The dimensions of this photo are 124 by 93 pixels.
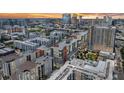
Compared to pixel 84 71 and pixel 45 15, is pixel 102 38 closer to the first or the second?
pixel 84 71

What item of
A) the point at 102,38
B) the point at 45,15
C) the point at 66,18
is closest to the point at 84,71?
the point at 102,38

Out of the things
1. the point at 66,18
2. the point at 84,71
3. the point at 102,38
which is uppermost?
the point at 66,18

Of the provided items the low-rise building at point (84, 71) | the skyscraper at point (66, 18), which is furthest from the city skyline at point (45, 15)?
the low-rise building at point (84, 71)

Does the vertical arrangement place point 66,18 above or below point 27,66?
above

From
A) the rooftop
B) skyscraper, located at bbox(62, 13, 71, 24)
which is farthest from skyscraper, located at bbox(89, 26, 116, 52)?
the rooftop

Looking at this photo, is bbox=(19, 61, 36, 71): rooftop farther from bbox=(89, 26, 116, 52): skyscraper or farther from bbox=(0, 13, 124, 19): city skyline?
bbox=(89, 26, 116, 52): skyscraper

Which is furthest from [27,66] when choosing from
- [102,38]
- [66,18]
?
[102,38]

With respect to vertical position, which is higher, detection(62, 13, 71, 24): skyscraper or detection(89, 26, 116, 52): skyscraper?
detection(62, 13, 71, 24): skyscraper
